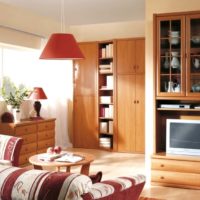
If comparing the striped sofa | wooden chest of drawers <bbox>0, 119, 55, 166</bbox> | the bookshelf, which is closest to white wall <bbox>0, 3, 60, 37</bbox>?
the bookshelf

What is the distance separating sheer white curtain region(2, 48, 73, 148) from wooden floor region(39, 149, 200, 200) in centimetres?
82

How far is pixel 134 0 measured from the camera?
4973mm

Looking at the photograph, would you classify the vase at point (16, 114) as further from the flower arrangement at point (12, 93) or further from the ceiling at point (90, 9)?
the ceiling at point (90, 9)

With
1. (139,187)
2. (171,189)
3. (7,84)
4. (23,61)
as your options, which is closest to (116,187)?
(139,187)

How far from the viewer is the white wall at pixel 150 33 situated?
4176mm

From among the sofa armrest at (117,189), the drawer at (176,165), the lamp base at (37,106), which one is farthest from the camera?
the lamp base at (37,106)

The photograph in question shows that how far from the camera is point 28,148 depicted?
205 inches

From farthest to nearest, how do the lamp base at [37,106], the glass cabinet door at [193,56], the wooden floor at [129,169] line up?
the lamp base at [37,106] < the glass cabinet door at [193,56] < the wooden floor at [129,169]

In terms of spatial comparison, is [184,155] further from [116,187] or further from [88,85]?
[88,85]

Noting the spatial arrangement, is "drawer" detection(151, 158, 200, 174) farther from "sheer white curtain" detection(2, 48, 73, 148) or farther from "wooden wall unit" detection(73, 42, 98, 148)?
"sheer white curtain" detection(2, 48, 73, 148)

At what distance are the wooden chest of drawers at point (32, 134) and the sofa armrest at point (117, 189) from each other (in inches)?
131

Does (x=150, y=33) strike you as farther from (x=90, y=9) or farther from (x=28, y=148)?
(x=28, y=148)

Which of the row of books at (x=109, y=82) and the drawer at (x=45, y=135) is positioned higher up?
the row of books at (x=109, y=82)

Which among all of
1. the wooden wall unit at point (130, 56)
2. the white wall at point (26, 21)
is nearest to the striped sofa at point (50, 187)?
the white wall at point (26, 21)
